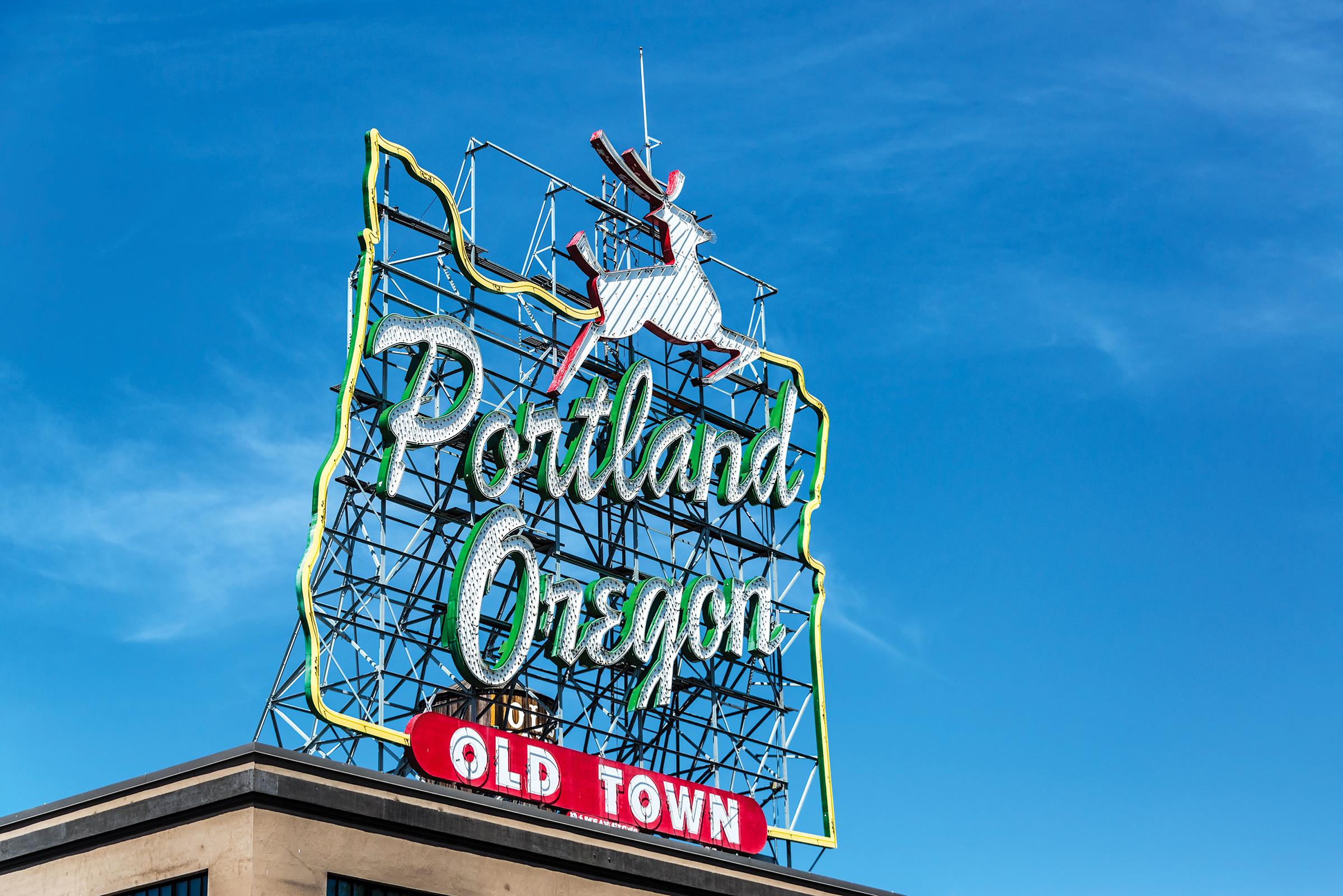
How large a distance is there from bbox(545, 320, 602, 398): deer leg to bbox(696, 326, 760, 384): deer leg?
399cm

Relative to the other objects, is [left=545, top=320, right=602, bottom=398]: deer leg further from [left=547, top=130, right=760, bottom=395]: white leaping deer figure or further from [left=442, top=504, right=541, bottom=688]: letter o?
[left=442, top=504, right=541, bottom=688]: letter o

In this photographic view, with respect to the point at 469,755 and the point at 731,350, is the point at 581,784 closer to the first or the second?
the point at 469,755

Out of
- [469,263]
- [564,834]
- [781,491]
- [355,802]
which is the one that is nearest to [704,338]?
[781,491]

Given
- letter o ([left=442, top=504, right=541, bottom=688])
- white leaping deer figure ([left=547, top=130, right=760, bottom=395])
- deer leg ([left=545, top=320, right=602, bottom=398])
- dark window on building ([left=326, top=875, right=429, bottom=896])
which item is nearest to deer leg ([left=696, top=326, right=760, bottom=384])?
white leaping deer figure ([left=547, top=130, right=760, bottom=395])

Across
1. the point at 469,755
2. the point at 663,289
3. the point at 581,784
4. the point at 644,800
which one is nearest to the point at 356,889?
the point at 469,755

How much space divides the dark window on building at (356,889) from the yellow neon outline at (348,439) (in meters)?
4.25

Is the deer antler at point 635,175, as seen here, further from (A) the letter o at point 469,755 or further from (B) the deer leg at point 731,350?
(A) the letter o at point 469,755

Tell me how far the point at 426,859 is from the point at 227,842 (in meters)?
2.84

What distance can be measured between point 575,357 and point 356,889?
1392 centimetres

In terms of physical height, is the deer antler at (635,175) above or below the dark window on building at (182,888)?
above

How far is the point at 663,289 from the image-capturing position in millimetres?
36469

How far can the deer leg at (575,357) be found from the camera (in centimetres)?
3294

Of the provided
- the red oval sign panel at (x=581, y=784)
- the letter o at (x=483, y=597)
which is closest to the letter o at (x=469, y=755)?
the red oval sign panel at (x=581, y=784)

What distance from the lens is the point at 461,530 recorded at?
100 ft
